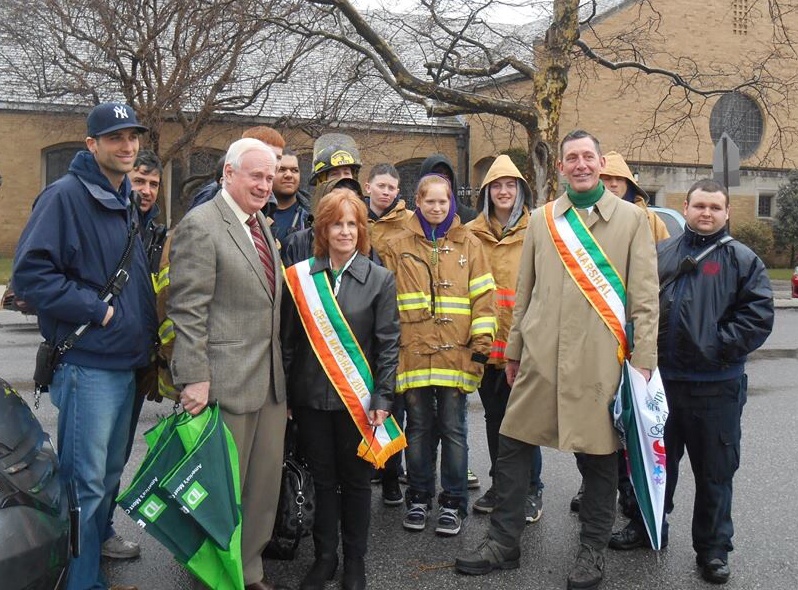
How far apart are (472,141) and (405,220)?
23.1m

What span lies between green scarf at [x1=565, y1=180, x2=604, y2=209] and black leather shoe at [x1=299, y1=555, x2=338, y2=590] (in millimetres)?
2159

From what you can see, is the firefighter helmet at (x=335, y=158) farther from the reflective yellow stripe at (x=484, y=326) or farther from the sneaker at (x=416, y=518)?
the sneaker at (x=416, y=518)

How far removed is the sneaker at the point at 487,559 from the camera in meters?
4.01

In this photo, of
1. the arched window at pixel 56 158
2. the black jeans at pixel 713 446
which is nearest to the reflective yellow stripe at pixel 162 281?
the black jeans at pixel 713 446

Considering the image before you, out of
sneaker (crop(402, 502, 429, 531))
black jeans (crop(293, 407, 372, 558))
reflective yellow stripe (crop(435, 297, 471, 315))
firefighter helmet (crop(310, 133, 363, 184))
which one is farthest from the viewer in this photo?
firefighter helmet (crop(310, 133, 363, 184))

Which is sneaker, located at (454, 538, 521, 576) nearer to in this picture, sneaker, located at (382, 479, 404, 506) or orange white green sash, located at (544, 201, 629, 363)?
sneaker, located at (382, 479, 404, 506)

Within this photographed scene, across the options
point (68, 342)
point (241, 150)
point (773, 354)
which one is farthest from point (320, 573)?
point (773, 354)

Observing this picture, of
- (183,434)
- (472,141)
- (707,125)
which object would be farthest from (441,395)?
(707,125)

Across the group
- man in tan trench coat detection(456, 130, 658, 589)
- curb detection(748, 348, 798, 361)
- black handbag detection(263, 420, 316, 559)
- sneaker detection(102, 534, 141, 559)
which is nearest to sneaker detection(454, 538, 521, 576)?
man in tan trench coat detection(456, 130, 658, 589)

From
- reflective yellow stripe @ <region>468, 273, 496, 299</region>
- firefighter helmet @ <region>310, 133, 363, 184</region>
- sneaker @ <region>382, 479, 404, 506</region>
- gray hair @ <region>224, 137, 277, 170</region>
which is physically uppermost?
firefighter helmet @ <region>310, 133, 363, 184</region>

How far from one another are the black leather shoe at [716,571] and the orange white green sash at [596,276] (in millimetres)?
1168

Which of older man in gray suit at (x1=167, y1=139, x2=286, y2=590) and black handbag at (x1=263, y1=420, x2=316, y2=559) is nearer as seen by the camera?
older man in gray suit at (x1=167, y1=139, x2=286, y2=590)

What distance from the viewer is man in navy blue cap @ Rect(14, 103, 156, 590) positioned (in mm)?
3221

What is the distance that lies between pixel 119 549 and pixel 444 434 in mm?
1873
